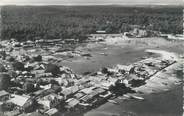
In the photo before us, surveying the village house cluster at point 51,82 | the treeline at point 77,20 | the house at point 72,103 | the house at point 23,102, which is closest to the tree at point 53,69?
the village house cluster at point 51,82

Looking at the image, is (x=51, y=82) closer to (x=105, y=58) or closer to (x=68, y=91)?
(x=68, y=91)

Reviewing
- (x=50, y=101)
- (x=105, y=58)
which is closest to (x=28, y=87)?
(x=50, y=101)

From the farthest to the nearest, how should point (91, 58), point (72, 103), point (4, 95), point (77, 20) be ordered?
1. point (77, 20)
2. point (91, 58)
3. point (4, 95)
4. point (72, 103)

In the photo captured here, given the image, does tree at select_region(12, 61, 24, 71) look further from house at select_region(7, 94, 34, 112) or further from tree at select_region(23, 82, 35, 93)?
house at select_region(7, 94, 34, 112)

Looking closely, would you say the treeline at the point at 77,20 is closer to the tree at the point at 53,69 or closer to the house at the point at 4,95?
the tree at the point at 53,69

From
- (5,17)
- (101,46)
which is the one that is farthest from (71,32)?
(5,17)

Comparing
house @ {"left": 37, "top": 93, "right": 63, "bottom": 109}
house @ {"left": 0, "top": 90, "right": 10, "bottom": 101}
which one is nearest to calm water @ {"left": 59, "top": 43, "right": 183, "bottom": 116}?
house @ {"left": 37, "top": 93, "right": 63, "bottom": 109}
